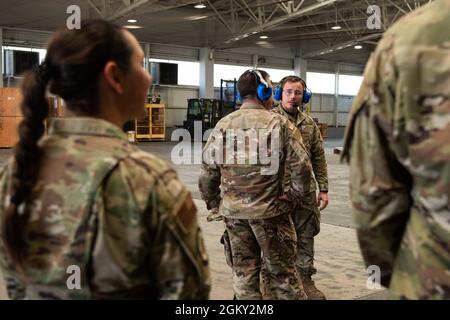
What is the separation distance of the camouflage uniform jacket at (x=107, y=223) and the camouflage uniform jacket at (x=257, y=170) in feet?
6.49

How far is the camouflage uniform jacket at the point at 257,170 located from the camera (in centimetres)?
332

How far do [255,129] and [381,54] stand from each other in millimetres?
2087

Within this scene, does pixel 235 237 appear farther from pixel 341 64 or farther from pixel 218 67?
pixel 341 64

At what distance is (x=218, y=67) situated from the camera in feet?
82.6

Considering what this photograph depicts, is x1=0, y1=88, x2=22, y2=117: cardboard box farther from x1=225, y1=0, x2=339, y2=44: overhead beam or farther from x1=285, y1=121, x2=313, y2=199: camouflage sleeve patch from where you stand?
x1=285, y1=121, x2=313, y2=199: camouflage sleeve patch

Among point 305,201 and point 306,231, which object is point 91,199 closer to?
point 305,201

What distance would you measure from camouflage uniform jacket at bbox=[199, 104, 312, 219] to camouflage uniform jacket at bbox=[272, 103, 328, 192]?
780 millimetres

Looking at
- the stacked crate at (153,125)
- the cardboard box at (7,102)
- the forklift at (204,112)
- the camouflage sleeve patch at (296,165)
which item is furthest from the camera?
the forklift at (204,112)

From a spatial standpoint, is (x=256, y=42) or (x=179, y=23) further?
(x=256, y=42)

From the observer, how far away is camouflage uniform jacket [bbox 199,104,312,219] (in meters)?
3.32

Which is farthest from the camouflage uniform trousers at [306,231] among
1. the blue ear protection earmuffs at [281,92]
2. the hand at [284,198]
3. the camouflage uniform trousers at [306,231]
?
the blue ear protection earmuffs at [281,92]

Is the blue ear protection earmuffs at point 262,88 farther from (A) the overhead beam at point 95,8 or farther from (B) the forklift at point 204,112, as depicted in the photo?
(B) the forklift at point 204,112

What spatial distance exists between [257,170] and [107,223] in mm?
2157

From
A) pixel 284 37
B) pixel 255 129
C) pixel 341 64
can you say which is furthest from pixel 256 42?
pixel 255 129
